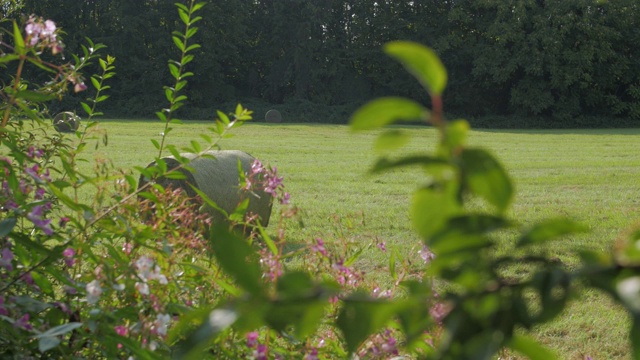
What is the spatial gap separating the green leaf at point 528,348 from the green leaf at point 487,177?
71 millimetres

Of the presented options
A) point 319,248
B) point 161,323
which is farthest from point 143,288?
point 319,248

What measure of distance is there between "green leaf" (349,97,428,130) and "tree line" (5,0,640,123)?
34192mm

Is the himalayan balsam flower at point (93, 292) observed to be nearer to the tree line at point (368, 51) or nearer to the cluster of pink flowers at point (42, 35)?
the cluster of pink flowers at point (42, 35)

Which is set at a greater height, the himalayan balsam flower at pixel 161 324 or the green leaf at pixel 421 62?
the green leaf at pixel 421 62

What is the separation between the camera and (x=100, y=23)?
37.4m

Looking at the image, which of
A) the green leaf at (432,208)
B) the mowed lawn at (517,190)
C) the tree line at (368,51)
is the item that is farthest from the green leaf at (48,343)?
the tree line at (368,51)

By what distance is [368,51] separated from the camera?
37625mm

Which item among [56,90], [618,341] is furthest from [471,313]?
[618,341]

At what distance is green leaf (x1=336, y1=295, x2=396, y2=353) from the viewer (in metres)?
0.46

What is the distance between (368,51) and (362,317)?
37744 mm

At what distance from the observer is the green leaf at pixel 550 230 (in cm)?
41

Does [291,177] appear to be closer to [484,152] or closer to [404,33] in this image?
[484,152]

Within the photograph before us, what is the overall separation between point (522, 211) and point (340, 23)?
3122 centimetres

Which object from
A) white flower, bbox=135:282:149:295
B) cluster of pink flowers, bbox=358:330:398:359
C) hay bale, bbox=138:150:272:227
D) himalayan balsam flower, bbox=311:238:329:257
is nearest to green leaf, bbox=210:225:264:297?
white flower, bbox=135:282:149:295
